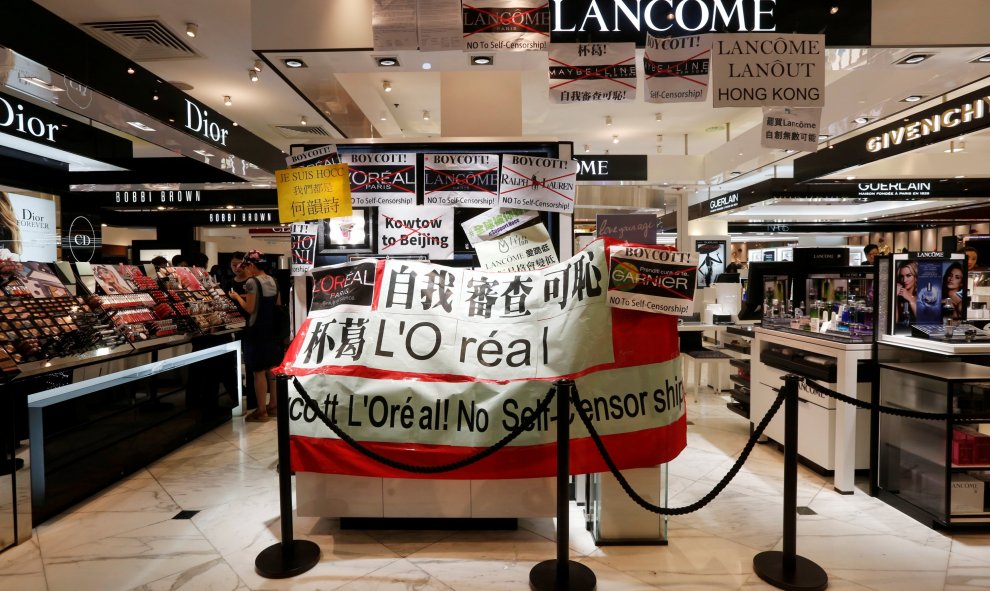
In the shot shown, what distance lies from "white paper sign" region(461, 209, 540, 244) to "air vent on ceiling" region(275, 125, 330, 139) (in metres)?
6.37

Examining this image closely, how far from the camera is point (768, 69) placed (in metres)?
3.42

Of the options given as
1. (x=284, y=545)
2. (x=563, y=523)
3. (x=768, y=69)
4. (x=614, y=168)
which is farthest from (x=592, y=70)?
(x=614, y=168)

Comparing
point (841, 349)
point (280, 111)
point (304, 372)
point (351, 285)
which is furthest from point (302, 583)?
point (280, 111)

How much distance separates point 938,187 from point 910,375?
Result: 31.1 feet

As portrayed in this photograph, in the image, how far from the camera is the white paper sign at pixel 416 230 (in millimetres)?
3961

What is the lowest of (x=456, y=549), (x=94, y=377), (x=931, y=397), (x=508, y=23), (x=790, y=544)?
(x=456, y=549)

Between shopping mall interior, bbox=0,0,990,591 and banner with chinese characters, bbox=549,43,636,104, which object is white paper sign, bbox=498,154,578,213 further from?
banner with chinese characters, bbox=549,43,636,104

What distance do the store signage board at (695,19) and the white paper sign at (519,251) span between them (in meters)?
1.22

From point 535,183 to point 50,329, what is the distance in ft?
11.3

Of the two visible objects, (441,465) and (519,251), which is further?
(519,251)

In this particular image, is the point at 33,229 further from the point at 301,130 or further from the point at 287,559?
the point at 287,559

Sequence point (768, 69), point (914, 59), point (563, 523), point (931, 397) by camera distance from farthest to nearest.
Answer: point (914, 59) → point (931, 397) → point (768, 69) → point (563, 523)

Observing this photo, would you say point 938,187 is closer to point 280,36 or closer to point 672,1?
point 672,1

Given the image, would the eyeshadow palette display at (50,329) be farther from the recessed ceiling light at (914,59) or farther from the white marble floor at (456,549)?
the recessed ceiling light at (914,59)
